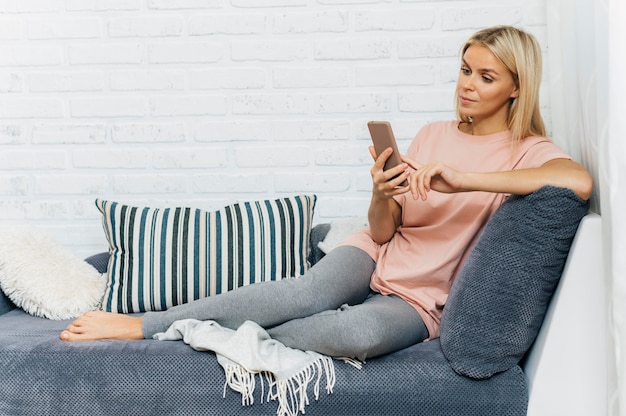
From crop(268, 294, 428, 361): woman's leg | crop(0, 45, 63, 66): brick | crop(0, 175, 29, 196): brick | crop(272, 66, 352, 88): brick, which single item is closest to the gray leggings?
crop(268, 294, 428, 361): woman's leg

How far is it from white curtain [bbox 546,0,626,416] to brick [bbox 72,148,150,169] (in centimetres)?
150

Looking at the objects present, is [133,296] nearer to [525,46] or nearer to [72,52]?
[72,52]

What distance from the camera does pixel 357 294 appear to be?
2.16m

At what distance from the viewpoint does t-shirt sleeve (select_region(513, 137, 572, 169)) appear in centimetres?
196

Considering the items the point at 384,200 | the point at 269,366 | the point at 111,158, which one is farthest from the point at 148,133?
the point at 269,366

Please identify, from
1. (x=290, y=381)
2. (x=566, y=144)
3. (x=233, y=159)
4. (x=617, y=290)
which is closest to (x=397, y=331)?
(x=290, y=381)

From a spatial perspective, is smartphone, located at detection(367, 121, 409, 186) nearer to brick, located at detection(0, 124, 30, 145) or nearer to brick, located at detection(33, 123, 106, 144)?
brick, located at detection(33, 123, 106, 144)

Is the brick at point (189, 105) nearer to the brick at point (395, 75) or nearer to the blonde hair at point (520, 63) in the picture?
the brick at point (395, 75)

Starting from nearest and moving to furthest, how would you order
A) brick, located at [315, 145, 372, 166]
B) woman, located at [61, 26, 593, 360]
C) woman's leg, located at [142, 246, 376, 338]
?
woman, located at [61, 26, 593, 360] → woman's leg, located at [142, 246, 376, 338] → brick, located at [315, 145, 372, 166]

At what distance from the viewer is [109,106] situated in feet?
9.22

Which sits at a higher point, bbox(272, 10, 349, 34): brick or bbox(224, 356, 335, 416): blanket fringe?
bbox(272, 10, 349, 34): brick

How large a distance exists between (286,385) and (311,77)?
1.28 m

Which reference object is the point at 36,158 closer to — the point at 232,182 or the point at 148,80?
the point at 148,80

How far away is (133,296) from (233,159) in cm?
65
